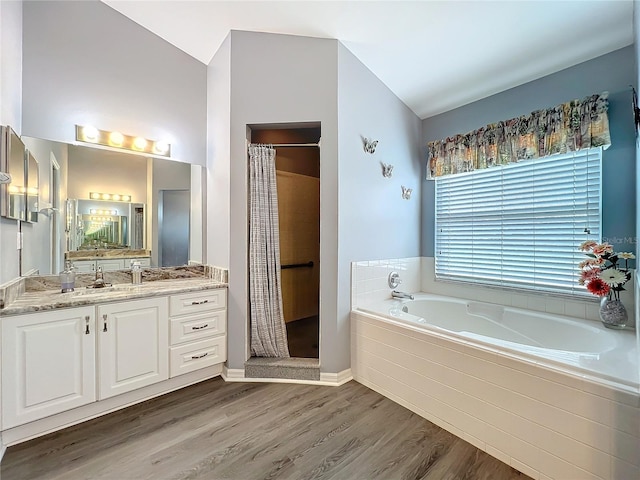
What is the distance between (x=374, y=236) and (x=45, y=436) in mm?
2695

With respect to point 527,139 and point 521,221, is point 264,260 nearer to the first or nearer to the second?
point 521,221

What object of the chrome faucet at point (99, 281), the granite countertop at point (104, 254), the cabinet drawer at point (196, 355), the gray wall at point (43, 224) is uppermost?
the gray wall at point (43, 224)

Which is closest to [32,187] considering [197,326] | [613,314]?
[197,326]

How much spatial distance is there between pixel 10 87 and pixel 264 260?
1.98 metres

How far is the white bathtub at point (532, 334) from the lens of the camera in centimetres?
139

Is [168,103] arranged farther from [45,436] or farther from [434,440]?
[434,440]

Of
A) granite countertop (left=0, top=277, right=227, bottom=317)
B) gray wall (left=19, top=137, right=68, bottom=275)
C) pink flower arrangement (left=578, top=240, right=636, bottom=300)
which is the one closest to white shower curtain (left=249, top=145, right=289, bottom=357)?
granite countertop (left=0, top=277, right=227, bottom=317)

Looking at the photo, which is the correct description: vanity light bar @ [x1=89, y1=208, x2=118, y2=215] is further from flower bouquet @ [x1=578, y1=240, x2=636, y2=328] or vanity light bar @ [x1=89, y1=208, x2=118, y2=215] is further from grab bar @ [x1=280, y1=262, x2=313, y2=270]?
flower bouquet @ [x1=578, y1=240, x2=636, y2=328]

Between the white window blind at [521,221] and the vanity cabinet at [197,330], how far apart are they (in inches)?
93.5

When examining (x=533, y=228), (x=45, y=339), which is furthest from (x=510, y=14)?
(x=45, y=339)

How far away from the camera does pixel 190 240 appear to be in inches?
109

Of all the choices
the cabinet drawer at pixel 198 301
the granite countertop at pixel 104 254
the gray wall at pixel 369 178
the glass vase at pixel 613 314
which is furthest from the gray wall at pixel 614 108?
the granite countertop at pixel 104 254

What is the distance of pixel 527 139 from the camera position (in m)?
2.47

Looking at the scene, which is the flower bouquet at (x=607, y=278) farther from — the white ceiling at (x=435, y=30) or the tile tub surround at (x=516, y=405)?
the white ceiling at (x=435, y=30)
